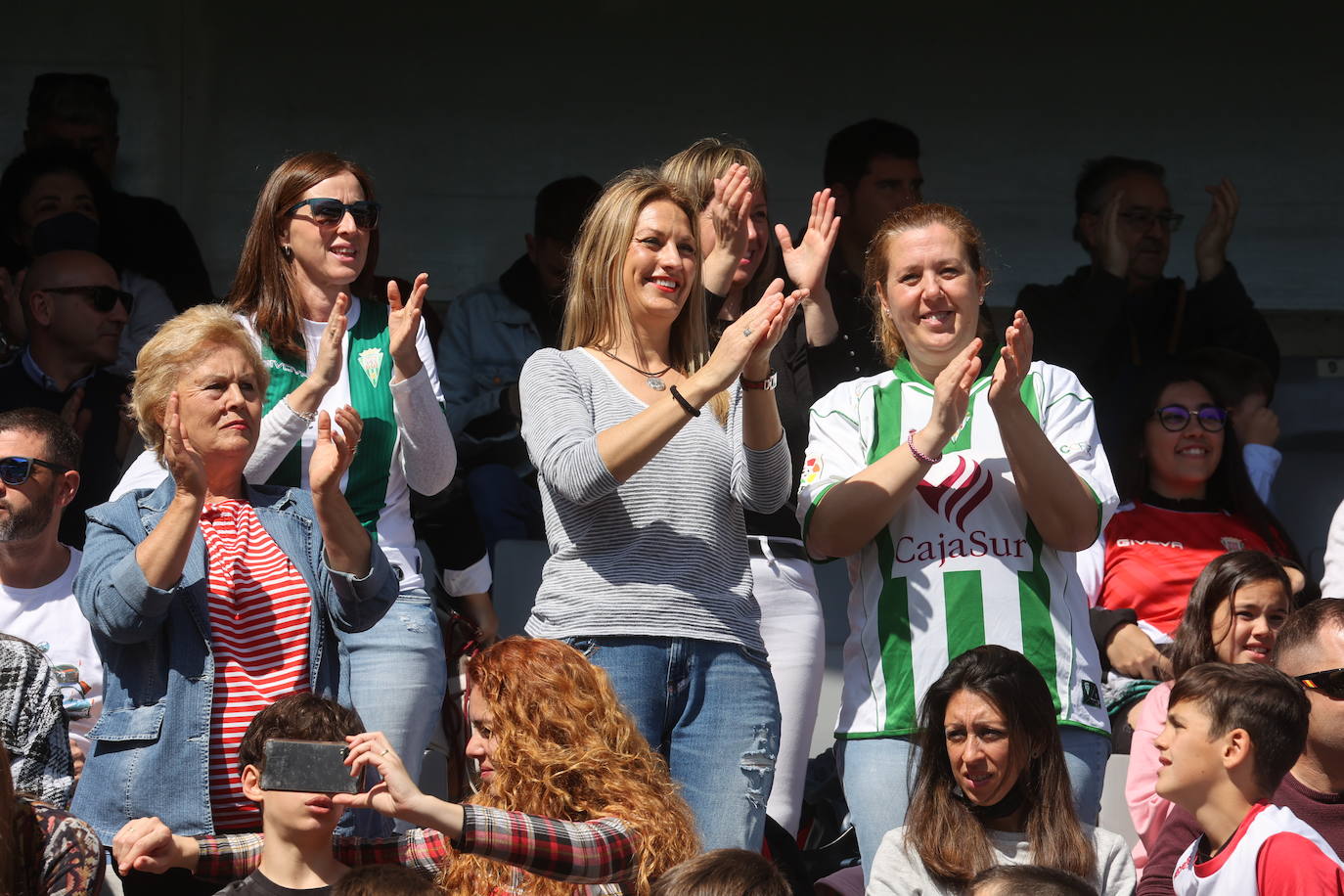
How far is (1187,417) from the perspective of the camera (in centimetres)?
486

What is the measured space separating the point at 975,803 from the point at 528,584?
1919 mm

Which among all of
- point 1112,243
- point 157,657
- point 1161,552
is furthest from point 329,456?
point 1112,243

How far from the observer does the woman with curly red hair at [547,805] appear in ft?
9.44

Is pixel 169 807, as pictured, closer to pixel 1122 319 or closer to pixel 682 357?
pixel 682 357

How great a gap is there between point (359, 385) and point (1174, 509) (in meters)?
2.32

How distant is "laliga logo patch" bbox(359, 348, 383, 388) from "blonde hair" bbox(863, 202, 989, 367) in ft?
3.58

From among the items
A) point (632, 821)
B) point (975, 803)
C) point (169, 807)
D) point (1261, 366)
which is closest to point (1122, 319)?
point (1261, 366)

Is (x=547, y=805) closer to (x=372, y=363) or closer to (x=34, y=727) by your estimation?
(x=34, y=727)

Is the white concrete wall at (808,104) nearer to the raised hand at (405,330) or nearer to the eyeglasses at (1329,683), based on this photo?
the raised hand at (405,330)

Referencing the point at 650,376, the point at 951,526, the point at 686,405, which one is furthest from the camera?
the point at 650,376

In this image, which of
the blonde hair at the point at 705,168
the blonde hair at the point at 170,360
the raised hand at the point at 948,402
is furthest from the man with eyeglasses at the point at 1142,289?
the blonde hair at the point at 170,360

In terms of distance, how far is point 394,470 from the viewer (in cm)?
389

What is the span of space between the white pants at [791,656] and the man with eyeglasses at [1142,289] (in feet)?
6.33

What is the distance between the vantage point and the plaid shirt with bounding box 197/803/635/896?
2.76m
